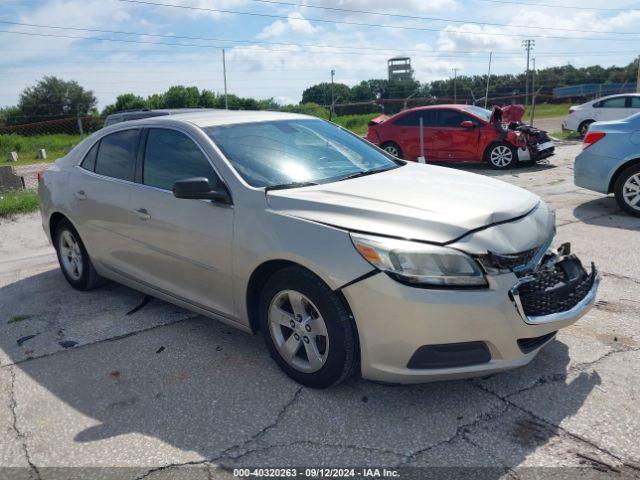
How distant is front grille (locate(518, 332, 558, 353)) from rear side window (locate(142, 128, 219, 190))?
2042 mm

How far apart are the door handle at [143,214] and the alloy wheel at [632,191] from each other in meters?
6.04

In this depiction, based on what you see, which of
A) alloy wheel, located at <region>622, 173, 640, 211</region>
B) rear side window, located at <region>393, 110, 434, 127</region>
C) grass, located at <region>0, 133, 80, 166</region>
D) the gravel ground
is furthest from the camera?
grass, located at <region>0, 133, 80, 166</region>

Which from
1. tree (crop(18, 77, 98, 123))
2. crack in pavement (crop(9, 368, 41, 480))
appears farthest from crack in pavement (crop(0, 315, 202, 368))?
tree (crop(18, 77, 98, 123))

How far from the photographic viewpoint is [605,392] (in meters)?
3.05

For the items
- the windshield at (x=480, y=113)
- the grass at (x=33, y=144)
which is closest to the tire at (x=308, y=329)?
the windshield at (x=480, y=113)

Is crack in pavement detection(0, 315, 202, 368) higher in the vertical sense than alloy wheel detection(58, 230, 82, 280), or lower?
lower

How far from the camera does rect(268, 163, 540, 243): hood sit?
2.86 m

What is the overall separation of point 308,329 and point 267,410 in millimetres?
499

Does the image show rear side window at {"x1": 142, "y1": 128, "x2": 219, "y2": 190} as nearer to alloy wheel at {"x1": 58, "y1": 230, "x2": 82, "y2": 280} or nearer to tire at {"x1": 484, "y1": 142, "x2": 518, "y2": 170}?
alloy wheel at {"x1": 58, "y1": 230, "x2": 82, "y2": 280}

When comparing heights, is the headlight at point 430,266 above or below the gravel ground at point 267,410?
above

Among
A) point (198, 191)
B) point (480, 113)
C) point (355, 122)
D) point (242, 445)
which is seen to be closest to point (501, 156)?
point (480, 113)

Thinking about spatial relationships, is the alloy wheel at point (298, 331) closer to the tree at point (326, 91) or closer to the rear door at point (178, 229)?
the rear door at point (178, 229)

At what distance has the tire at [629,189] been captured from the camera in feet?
23.1

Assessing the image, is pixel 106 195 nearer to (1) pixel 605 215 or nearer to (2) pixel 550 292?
(2) pixel 550 292
